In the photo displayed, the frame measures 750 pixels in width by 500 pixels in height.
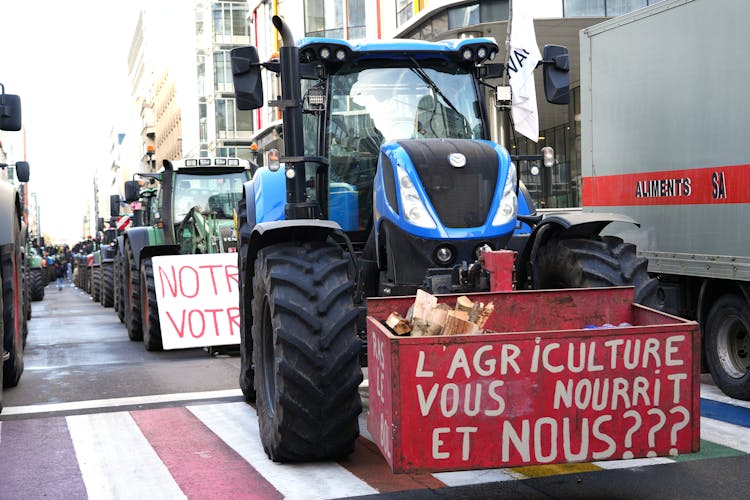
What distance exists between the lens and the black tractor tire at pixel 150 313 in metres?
13.6

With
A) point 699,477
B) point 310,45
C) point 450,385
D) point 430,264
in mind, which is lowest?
Result: point 699,477

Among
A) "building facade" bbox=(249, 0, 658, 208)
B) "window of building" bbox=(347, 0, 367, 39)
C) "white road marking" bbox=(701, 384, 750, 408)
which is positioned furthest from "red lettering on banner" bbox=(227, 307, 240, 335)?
"window of building" bbox=(347, 0, 367, 39)

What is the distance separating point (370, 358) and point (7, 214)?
5896mm

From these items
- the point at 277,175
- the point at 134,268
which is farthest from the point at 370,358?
the point at 134,268

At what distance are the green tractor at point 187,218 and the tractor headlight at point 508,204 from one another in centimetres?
893

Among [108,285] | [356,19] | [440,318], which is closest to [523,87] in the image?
[440,318]

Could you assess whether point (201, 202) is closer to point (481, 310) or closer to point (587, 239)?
point (587, 239)

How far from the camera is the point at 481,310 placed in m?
5.46

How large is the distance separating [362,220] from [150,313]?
672 centimetres

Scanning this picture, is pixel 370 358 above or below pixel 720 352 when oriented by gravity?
above

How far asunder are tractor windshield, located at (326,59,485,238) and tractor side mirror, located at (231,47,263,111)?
0.68 metres

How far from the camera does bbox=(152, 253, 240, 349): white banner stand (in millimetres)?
13047

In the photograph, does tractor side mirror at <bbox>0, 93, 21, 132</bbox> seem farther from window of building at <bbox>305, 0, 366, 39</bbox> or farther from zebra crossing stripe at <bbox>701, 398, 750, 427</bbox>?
window of building at <bbox>305, 0, 366, 39</bbox>

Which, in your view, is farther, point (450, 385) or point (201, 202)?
point (201, 202)
